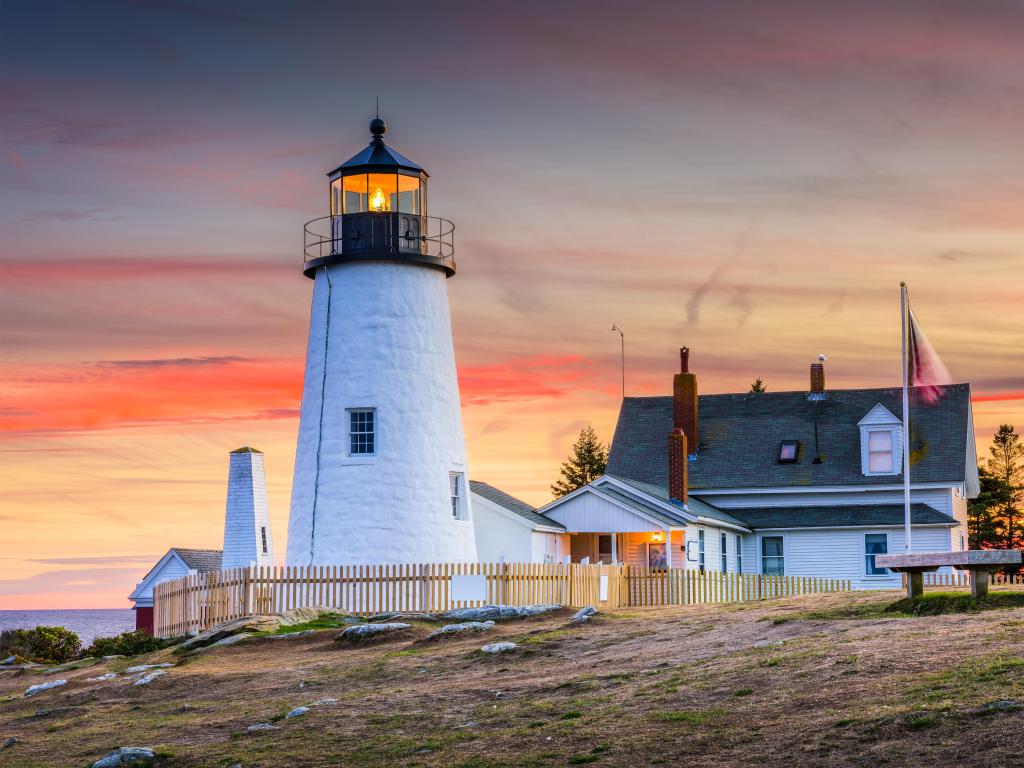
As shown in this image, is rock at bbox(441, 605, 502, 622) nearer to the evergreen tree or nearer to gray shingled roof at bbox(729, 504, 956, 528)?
gray shingled roof at bbox(729, 504, 956, 528)

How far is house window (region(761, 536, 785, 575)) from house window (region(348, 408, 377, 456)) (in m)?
20.4

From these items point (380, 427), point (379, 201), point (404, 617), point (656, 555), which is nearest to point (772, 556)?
point (656, 555)

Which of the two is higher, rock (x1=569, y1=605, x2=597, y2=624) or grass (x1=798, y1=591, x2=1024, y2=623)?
grass (x1=798, y1=591, x2=1024, y2=623)

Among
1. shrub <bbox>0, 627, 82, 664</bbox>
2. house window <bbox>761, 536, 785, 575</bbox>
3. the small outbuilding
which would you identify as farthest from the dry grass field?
the small outbuilding

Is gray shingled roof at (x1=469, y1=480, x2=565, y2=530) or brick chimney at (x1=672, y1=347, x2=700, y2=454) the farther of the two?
brick chimney at (x1=672, y1=347, x2=700, y2=454)

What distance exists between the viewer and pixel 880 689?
1561 cm

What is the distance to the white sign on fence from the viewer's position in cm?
3266

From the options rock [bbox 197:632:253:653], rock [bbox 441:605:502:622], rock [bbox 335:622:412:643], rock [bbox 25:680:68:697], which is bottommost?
rock [bbox 25:680:68:697]

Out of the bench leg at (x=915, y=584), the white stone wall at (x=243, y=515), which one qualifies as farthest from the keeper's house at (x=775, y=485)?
the bench leg at (x=915, y=584)

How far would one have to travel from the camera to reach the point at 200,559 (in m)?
58.5

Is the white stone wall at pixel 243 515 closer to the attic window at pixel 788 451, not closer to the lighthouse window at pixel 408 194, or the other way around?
the lighthouse window at pixel 408 194

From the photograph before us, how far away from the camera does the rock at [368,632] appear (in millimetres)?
27312

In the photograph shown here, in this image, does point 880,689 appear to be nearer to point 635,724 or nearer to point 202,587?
point 635,724

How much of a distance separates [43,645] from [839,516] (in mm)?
27719
